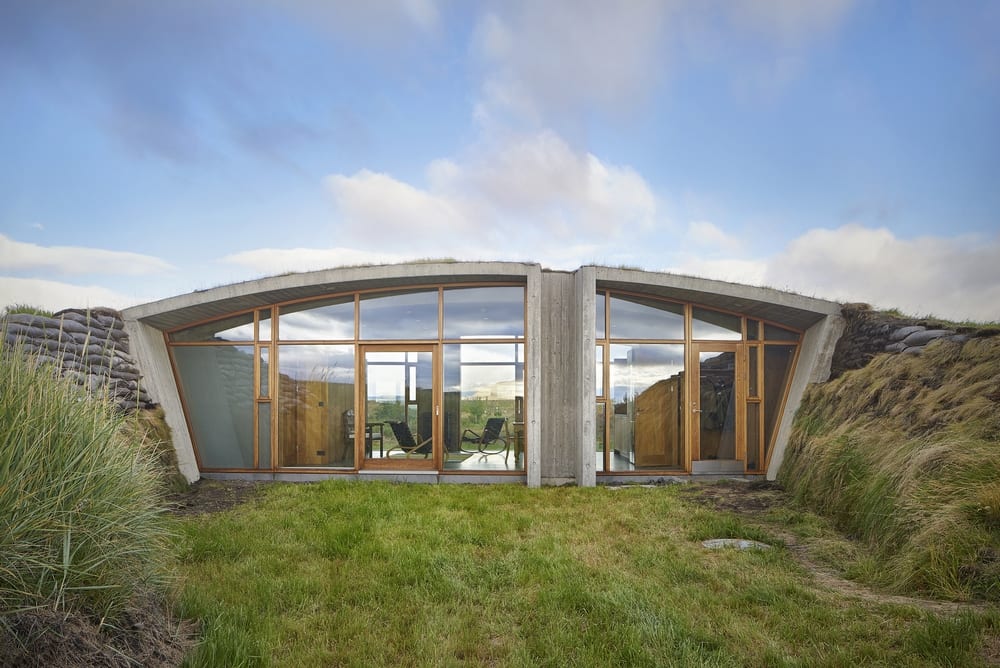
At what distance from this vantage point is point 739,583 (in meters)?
4.29

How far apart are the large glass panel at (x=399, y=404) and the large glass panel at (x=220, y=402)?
7.21ft

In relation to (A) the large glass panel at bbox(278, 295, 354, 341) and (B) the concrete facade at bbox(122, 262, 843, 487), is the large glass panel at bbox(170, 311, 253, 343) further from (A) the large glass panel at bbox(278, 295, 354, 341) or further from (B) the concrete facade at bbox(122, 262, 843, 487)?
(A) the large glass panel at bbox(278, 295, 354, 341)

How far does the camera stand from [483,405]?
30.5 feet

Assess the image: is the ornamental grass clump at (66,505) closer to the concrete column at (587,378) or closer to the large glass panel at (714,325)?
the concrete column at (587,378)

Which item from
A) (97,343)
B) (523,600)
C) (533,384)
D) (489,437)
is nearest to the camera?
(523,600)

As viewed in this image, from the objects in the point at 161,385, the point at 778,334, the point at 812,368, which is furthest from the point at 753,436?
the point at 161,385

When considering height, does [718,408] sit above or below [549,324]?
below

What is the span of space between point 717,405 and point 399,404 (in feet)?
18.5

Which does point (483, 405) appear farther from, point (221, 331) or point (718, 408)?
point (221, 331)

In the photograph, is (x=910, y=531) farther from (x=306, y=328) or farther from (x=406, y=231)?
(x=406, y=231)

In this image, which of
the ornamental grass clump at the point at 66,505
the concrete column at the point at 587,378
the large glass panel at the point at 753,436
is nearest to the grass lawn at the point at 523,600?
the ornamental grass clump at the point at 66,505

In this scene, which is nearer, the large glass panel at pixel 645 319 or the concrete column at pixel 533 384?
the concrete column at pixel 533 384

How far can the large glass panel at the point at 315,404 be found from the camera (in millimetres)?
9484

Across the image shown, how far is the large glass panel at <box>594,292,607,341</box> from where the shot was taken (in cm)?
941
